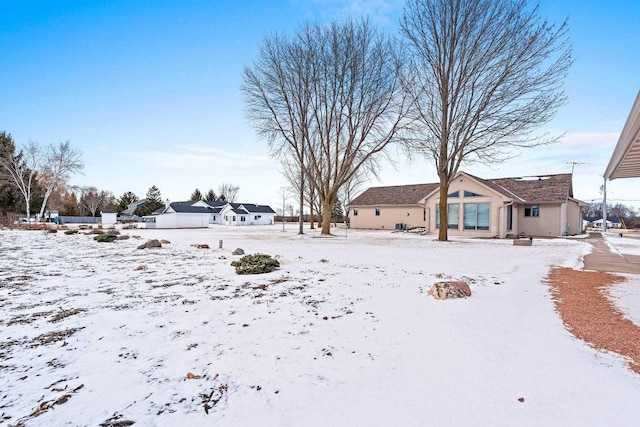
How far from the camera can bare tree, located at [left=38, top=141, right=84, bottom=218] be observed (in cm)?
3244

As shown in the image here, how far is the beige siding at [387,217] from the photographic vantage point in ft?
92.1

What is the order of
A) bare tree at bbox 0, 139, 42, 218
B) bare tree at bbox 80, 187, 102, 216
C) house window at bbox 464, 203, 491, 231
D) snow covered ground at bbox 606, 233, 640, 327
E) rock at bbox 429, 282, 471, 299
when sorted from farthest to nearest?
bare tree at bbox 80, 187, 102, 216, bare tree at bbox 0, 139, 42, 218, house window at bbox 464, 203, 491, 231, rock at bbox 429, 282, 471, 299, snow covered ground at bbox 606, 233, 640, 327

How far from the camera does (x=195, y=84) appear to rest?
51.6 feet

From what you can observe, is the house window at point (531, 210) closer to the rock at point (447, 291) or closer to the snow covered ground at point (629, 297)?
the snow covered ground at point (629, 297)

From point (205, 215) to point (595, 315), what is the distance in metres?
41.5

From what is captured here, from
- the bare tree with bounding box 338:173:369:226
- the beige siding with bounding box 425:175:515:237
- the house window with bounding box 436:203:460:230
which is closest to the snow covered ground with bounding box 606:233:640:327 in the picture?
the beige siding with bounding box 425:175:515:237

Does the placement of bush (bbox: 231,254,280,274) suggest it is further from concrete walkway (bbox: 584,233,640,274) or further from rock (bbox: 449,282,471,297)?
concrete walkway (bbox: 584,233,640,274)

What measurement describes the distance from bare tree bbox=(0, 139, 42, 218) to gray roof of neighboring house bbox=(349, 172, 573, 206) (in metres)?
36.6

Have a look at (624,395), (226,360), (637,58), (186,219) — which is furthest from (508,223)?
(186,219)

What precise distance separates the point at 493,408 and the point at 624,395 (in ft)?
3.86

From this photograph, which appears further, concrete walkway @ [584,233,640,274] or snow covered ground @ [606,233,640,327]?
concrete walkway @ [584,233,640,274]

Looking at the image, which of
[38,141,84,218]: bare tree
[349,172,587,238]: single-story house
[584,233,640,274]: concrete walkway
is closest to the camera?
[584,233,640,274]: concrete walkway

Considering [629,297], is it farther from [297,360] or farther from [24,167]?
[24,167]

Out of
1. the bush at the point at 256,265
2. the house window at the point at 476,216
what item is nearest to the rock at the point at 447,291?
the bush at the point at 256,265
